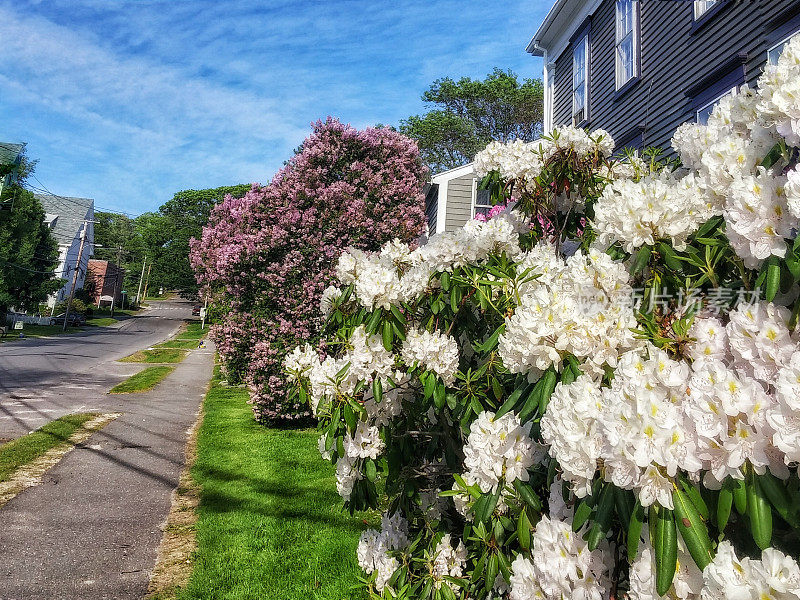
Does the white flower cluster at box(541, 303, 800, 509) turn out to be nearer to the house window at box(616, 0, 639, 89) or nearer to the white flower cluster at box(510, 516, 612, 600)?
the white flower cluster at box(510, 516, 612, 600)

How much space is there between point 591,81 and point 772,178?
12.0 metres

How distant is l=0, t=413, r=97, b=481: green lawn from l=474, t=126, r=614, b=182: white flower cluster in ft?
22.4

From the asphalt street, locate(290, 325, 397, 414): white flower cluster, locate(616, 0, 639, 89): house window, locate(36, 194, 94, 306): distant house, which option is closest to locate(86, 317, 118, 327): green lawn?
locate(36, 194, 94, 306): distant house

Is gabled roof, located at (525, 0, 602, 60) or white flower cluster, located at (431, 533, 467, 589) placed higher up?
gabled roof, located at (525, 0, 602, 60)

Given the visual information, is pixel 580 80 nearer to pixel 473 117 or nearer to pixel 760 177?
pixel 760 177

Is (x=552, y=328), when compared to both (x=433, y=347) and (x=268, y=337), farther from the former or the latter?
(x=268, y=337)

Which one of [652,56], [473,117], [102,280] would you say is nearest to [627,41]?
[652,56]

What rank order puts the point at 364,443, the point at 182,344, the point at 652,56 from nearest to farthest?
the point at 364,443 < the point at 652,56 < the point at 182,344

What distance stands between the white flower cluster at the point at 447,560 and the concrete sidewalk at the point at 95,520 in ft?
7.68

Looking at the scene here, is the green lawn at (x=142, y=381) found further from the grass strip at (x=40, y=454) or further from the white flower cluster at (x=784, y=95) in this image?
the white flower cluster at (x=784, y=95)

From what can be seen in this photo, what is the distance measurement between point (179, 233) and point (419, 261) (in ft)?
209

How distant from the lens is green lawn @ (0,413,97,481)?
730 centimetres

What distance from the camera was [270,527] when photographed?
5.31 metres

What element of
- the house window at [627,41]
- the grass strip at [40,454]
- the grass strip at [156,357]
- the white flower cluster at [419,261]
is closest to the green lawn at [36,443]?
the grass strip at [40,454]
